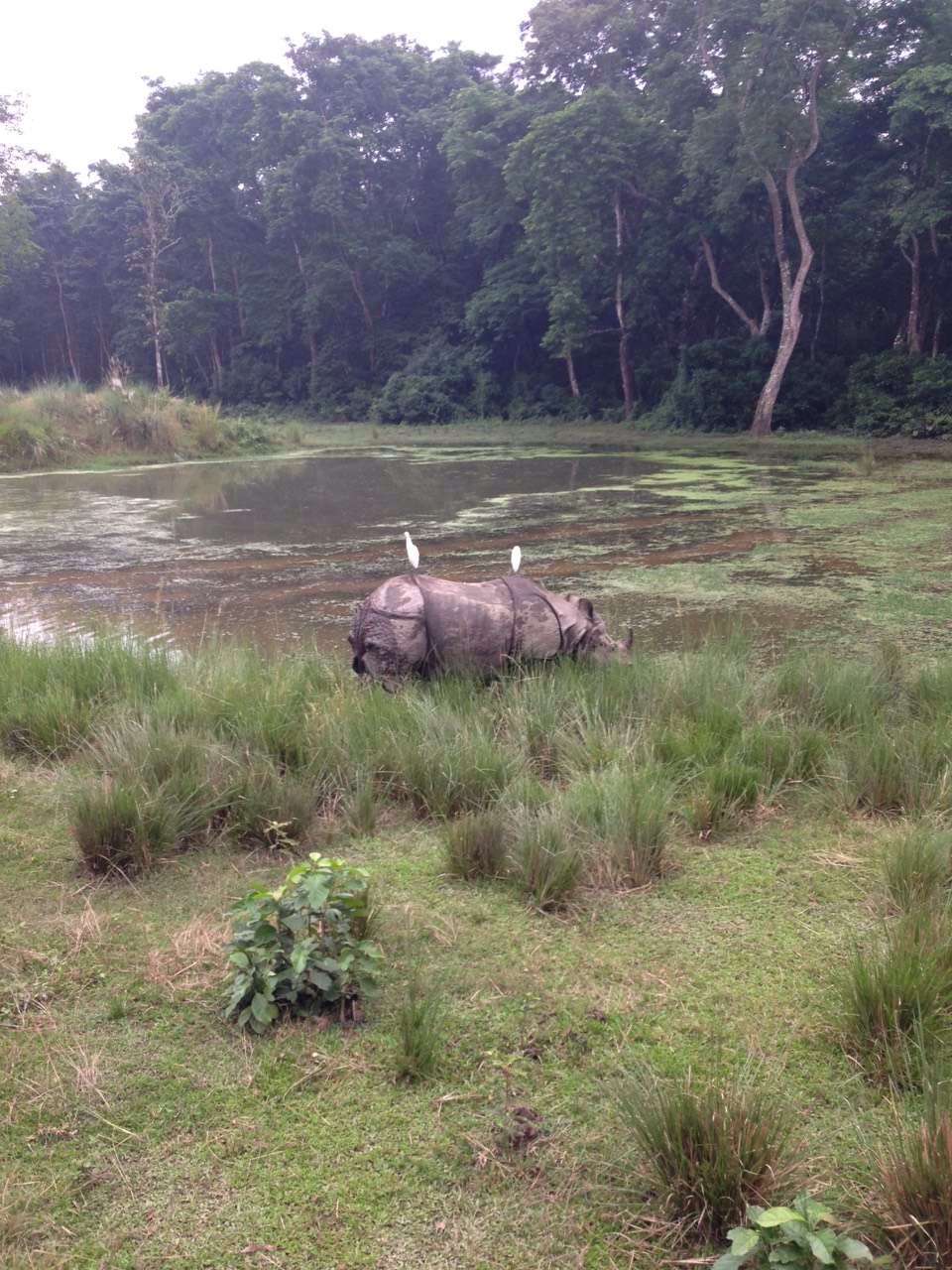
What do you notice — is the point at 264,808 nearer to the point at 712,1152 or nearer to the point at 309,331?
the point at 712,1152

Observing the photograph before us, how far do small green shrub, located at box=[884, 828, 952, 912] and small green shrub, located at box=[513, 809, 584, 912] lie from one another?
0.75 meters

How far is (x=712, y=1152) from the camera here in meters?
1.53

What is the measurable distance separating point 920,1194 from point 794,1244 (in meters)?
0.21

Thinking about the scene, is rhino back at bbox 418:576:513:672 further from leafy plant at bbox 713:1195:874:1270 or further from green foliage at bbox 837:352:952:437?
green foliage at bbox 837:352:952:437

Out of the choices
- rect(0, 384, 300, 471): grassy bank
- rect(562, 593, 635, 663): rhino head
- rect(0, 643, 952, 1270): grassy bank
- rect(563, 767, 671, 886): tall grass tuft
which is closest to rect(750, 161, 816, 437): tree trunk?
rect(0, 384, 300, 471): grassy bank

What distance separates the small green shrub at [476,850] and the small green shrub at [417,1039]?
652 mm

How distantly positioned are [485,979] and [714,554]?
570 centimetres

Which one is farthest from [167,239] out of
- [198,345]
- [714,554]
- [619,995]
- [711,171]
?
[619,995]

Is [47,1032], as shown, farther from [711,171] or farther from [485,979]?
[711,171]

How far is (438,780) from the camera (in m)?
3.11

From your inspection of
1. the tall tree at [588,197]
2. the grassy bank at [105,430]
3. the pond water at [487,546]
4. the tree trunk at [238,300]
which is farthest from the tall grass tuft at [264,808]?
the tree trunk at [238,300]

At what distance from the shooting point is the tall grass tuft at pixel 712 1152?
1513 millimetres

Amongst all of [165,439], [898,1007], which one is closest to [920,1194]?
[898,1007]

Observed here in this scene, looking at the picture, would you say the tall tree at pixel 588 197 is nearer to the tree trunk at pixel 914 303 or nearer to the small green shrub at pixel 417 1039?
the tree trunk at pixel 914 303
